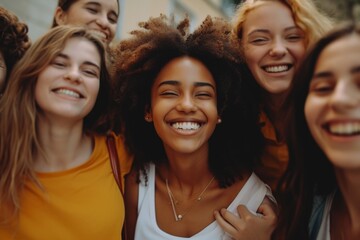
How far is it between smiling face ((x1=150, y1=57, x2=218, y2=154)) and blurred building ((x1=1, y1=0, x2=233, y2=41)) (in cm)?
64

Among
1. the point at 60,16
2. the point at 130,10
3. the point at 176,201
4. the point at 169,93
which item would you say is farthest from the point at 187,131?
the point at 130,10

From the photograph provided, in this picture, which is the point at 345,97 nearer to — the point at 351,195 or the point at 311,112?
the point at 311,112

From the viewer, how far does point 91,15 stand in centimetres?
352

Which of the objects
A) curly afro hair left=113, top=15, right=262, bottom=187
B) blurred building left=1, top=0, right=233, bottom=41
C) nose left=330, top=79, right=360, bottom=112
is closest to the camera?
nose left=330, top=79, right=360, bottom=112

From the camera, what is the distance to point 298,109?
199cm

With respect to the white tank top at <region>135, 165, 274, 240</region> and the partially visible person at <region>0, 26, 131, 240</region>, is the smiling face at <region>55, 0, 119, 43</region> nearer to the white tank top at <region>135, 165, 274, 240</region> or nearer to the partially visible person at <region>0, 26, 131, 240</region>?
the partially visible person at <region>0, 26, 131, 240</region>

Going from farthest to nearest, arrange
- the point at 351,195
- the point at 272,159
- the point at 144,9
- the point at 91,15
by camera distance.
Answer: the point at 144,9
the point at 91,15
the point at 272,159
the point at 351,195

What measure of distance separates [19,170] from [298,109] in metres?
1.64

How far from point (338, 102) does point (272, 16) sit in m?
1.32

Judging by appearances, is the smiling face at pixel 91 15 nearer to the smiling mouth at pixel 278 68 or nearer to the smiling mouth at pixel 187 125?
the smiling mouth at pixel 187 125

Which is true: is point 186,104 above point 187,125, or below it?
above

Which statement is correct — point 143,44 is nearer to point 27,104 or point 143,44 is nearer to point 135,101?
point 135,101

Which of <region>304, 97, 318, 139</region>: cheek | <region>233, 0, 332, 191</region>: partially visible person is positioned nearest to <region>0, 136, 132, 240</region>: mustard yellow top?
<region>233, 0, 332, 191</region>: partially visible person

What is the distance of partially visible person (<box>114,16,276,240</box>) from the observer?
2.50 m
